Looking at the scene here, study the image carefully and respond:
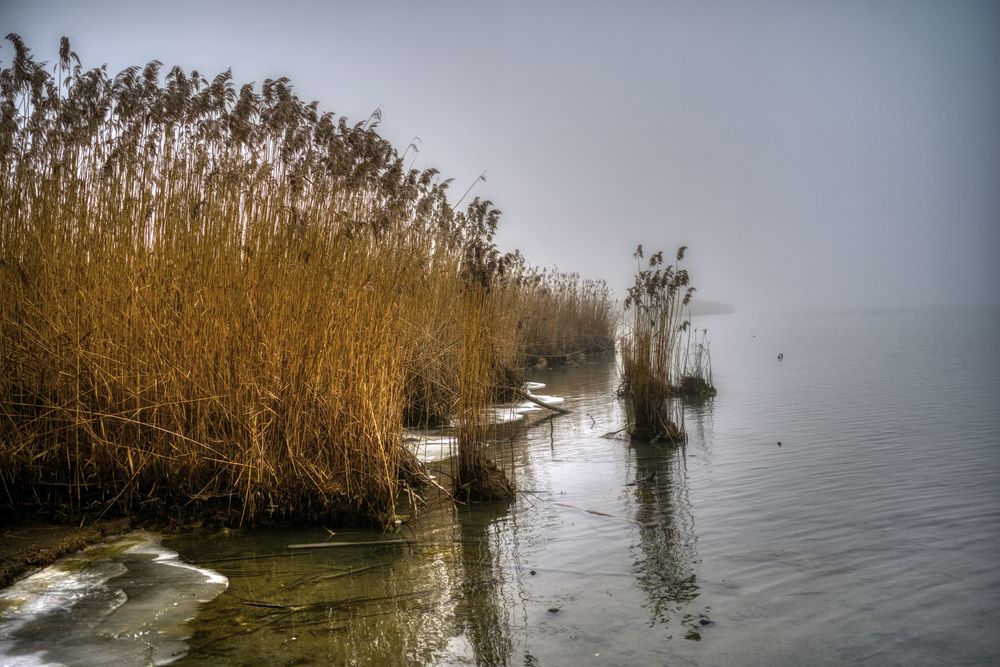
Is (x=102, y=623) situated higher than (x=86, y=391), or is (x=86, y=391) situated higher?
(x=86, y=391)

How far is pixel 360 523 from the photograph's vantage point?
14.0ft

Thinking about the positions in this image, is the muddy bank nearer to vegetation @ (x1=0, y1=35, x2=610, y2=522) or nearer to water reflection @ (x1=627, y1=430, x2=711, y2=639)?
vegetation @ (x1=0, y1=35, x2=610, y2=522)

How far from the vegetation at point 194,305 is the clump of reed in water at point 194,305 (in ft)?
0.04

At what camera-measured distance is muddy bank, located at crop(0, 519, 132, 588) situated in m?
3.44

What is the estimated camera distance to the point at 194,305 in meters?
4.12

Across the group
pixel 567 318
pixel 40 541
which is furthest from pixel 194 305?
pixel 567 318

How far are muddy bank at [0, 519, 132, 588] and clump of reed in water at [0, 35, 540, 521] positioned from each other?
0.18 meters

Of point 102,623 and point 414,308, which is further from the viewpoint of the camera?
point 414,308

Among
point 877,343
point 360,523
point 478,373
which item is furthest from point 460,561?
point 877,343

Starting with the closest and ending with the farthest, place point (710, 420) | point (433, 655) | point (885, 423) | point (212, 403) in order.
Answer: point (433, 655) → point (212, 403) → point (885, 423) → point (710, 420)

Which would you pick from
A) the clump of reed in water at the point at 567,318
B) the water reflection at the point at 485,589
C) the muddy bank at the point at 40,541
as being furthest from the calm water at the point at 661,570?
the clump of reed in water at the point at 567,318

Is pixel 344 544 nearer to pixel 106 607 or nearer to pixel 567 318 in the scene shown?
pixel 106 607

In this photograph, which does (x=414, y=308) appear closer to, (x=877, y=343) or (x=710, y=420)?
(x=710, y=420)

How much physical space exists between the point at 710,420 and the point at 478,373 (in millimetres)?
4444
